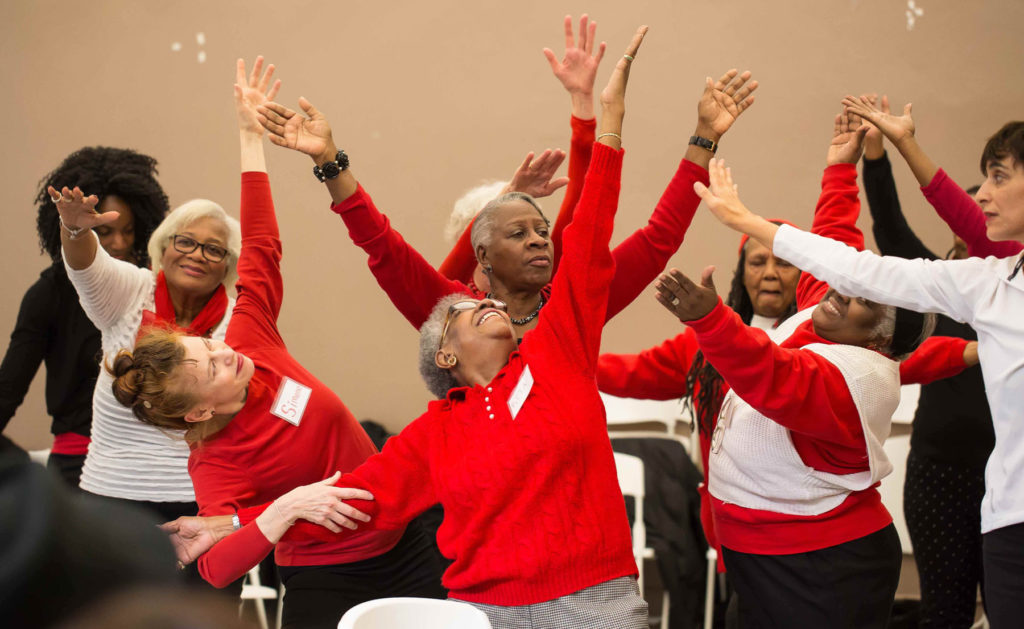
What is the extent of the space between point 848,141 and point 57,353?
2548mm

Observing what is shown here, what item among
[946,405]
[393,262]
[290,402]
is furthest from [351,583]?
[946,405]

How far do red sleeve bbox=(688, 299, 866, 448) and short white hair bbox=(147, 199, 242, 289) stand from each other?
1.47m

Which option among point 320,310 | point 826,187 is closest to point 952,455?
point 826,187

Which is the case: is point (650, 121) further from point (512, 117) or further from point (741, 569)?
point (741, 569)

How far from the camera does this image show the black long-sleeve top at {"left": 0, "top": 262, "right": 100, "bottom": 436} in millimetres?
2695

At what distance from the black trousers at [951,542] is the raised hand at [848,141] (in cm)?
109

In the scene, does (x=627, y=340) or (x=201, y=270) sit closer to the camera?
(x=201, y=270)

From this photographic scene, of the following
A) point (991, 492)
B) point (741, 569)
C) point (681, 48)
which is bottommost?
point (741, 569)

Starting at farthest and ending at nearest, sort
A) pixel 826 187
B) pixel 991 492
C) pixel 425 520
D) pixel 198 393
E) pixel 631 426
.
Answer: pixel 631 426
pixel 425 520
pixel 826 187
pixel 198 393
pixel 991 492

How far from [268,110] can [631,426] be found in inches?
104

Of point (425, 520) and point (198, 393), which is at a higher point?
point (198, 393)

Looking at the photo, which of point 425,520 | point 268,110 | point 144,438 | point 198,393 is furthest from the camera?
point 425,520

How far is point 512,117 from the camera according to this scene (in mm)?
4355

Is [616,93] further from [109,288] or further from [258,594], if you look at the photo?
[258,594]
